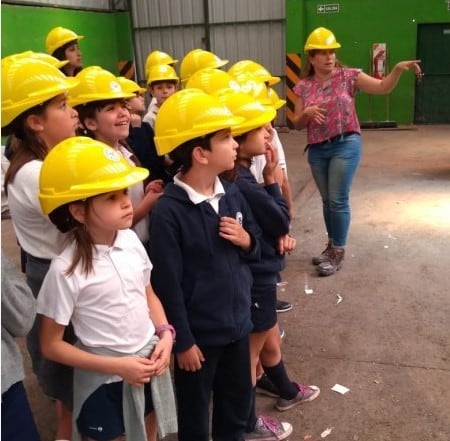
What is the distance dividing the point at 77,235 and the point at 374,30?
920 centimetres

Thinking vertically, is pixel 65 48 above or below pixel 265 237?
above

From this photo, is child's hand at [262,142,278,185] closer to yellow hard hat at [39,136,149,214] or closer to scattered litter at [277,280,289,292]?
yellow hard hat at [39,136,149,214]

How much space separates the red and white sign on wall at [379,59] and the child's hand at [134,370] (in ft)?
29.6

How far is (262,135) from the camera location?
6.86ft

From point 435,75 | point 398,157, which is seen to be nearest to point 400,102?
point 435,75

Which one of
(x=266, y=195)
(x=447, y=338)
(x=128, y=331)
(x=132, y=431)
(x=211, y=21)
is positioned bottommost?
(x=447, y=338)

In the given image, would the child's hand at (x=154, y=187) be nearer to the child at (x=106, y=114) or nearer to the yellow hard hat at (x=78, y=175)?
the child at (x=106, y=114)

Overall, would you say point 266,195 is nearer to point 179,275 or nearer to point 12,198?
point 179,275

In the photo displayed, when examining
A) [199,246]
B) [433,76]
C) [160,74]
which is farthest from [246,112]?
[433,76]

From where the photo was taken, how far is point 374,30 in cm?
953

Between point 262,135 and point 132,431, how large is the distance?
116cm

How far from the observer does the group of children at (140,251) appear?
156cm

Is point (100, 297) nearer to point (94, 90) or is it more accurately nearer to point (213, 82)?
point (94, 90)

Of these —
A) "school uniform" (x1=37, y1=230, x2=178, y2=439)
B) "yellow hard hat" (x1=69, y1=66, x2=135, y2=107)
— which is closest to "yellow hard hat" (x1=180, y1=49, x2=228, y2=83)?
"yellow hard hat" (x1=69, y1=66, x2=135, y2=107)
